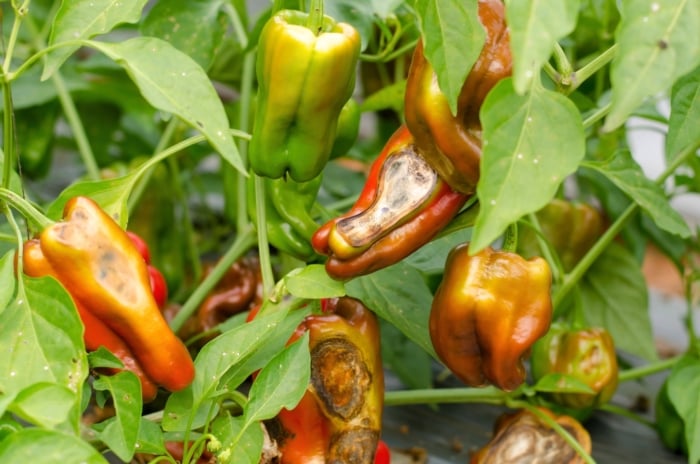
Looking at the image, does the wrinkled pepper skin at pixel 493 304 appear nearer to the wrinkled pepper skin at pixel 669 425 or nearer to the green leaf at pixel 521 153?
the green leaf at pixel 521 153

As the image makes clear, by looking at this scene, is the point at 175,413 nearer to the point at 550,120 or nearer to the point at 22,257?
the point at 22,257

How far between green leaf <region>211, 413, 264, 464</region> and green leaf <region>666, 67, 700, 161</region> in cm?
45

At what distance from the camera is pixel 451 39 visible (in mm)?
802

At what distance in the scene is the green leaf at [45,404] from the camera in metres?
0.68

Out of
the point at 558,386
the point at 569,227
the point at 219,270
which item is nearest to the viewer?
the point at 558,386

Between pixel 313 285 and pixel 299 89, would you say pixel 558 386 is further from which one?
pixel 299 89

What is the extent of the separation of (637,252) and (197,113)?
1.00 metres

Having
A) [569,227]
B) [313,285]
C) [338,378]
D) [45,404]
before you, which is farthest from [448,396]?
[45,404]

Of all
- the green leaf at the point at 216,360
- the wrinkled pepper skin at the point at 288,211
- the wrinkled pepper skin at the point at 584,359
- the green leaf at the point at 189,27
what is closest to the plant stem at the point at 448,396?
the wrinkled pepper skin at the point at 584,359

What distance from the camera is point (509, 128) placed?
0.74 metres

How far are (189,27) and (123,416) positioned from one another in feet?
1.95

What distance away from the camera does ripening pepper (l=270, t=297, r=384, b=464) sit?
3.22ft

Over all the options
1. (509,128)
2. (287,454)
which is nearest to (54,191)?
(287,454)

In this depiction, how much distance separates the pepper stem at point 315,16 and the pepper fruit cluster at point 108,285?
0.80ft
